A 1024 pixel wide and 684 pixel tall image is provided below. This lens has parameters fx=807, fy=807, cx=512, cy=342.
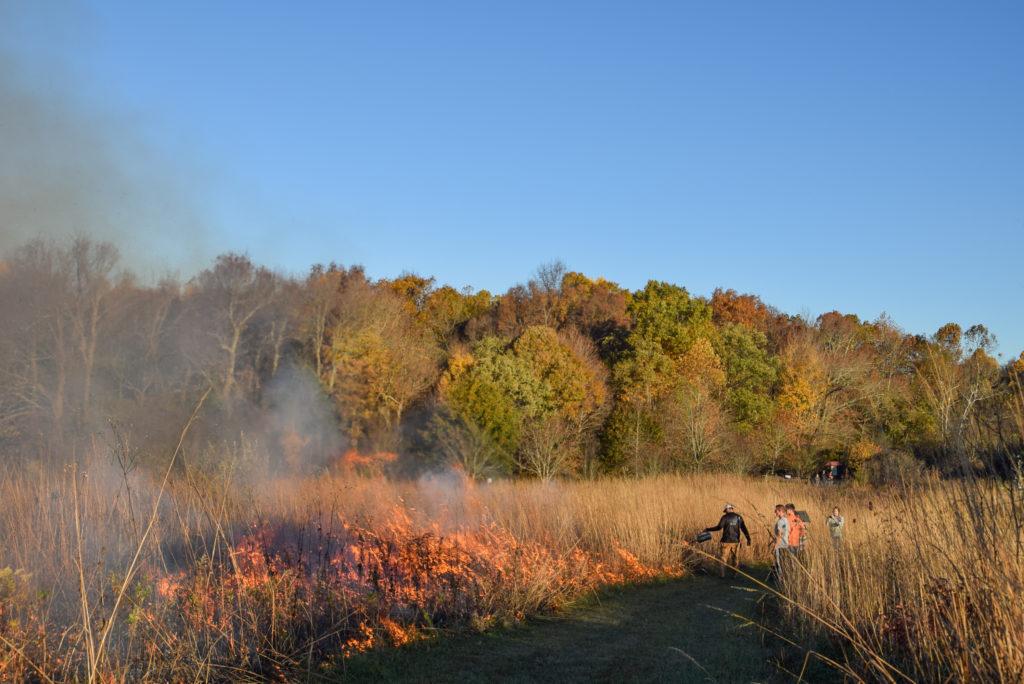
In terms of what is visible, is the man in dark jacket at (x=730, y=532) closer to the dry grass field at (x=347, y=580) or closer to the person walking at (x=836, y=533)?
the person walking at (x=836, y=533)

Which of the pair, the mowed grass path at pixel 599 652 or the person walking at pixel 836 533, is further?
the person walking at pixel 836 533

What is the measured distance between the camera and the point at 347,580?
8.27 meters

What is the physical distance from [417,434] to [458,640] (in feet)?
82.9

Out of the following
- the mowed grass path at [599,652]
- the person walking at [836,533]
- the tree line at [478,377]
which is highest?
the tree line at [478,377]

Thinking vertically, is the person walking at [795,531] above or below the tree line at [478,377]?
below

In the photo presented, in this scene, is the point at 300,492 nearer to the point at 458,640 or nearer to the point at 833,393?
the point at 458,640

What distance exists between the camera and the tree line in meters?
13.6

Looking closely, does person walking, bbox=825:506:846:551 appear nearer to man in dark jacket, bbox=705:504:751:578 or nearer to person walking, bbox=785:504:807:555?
person walking, bbox=785:504:807:555

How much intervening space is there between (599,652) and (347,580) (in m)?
2.65

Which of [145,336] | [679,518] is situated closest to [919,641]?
[679,518]

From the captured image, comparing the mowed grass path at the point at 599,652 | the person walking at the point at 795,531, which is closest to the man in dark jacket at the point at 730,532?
the person walking at the point at 795,531

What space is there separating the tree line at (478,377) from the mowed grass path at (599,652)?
2.43m

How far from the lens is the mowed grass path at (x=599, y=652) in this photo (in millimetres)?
7035

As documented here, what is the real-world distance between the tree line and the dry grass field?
2.34 ft
